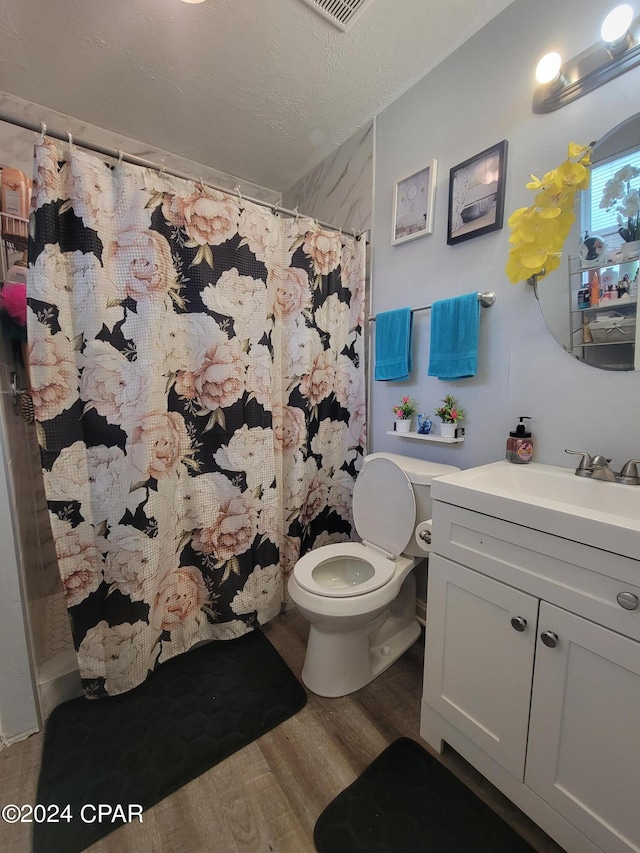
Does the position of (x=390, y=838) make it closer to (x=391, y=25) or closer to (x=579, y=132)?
(x=579, y=132)

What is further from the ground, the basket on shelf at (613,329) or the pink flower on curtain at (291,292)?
the pink flower on curtain at (291,292)

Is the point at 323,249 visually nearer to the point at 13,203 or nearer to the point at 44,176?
the point at 44,176

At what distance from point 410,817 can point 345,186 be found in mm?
2539

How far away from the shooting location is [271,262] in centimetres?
156

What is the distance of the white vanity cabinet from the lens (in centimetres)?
73

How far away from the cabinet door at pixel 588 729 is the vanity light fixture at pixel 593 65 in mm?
1501

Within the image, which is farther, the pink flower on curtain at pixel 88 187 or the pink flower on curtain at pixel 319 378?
the pink flower on curtain at pixel 319 378

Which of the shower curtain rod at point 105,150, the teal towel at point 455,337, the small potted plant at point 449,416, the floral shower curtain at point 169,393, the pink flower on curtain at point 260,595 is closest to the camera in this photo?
the shower curtain rod at point 105,150

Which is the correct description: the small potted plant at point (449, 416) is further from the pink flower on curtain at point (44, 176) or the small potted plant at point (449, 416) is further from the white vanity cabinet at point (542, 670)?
the pink flower on curtain at point (44, 176)

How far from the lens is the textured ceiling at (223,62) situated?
125 centimetres

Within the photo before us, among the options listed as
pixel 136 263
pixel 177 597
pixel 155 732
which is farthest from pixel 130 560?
pixel 136 263

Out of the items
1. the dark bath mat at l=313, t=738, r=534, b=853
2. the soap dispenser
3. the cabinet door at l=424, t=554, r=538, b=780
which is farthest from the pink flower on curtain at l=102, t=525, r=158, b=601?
the soap dispenser

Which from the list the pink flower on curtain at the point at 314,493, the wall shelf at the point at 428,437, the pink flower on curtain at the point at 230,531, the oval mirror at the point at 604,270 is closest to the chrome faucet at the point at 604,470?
the oval mirror at the point at 604,270

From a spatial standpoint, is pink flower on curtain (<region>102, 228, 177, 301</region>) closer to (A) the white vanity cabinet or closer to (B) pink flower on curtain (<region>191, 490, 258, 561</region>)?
(B) pink flower on curtain (<region>191, 490, 258, 561</region>)
